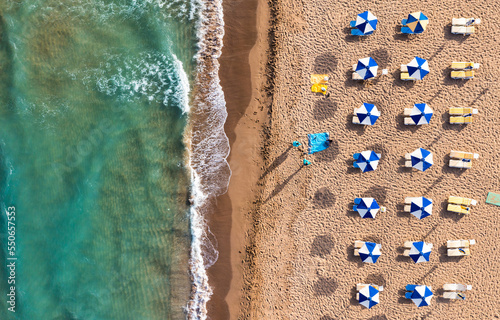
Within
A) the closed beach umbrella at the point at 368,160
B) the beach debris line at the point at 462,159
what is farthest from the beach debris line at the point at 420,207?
the closed beach umbrella at the point at 368,160

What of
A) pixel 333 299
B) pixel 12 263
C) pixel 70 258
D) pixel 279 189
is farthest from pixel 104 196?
pixel 333 299

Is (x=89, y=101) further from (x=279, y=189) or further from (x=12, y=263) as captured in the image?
(x=279, y=189)

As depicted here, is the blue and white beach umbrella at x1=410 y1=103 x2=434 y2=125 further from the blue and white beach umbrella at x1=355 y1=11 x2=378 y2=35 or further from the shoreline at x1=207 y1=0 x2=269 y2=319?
the shoreline at x1=207 y1=0 x2=269 y2=319

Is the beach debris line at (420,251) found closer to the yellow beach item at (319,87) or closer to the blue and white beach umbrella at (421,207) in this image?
the blue and white beach umbrella at (421,207)

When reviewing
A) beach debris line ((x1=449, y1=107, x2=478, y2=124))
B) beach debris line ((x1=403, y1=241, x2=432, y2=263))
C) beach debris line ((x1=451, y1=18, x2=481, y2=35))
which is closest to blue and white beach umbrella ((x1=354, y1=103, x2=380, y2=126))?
beach debris line ((x1=449, y1=107, x2=478, y2=124))

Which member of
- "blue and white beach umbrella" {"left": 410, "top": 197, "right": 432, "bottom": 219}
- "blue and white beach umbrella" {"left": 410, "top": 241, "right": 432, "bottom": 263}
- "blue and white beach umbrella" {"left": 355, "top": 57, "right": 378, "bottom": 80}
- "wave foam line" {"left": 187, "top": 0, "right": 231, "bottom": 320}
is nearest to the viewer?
"blue and white beach umbrella" {"left": 355, "top": 57, "right": 378, "bottom": 80}

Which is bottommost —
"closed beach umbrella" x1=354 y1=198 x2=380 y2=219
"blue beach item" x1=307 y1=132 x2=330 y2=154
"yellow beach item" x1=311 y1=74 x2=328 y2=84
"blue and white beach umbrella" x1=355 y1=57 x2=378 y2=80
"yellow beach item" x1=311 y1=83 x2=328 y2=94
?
"closed beach umbrella" x1=354 y1=198 x2=380 y2=219

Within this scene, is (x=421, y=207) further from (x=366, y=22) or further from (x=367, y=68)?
(x=366, y=22)
